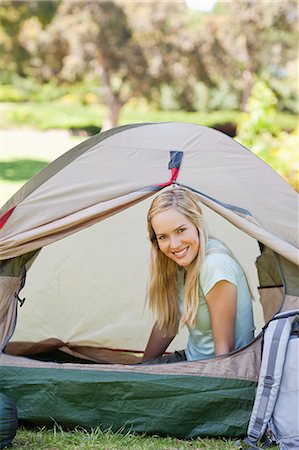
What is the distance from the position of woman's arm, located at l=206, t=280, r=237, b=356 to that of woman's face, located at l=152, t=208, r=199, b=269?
0.16m

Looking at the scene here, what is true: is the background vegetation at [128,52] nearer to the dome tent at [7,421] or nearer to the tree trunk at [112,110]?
the tree trunk at [112,110]

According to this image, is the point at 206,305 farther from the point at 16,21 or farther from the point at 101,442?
the point at 16,21

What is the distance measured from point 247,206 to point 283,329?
53cm

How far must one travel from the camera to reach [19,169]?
1066 cm

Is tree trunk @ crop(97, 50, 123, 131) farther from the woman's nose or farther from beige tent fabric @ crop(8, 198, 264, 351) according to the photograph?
the woman's nose

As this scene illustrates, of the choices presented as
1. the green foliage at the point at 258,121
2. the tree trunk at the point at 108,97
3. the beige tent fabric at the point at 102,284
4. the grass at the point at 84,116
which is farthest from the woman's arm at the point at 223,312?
the grass at the point at 84,116

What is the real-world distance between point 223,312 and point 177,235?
0.32 meters

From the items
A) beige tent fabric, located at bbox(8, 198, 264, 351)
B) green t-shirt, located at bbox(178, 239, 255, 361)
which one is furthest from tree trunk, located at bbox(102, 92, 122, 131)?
green t-shirt, located at bbox(178, 239, 255, 361)

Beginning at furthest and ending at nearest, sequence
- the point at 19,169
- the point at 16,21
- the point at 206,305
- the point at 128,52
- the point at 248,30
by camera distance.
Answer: the point at 248,30 < the point at 16,21 < the point at 128,52 < the point at 19,169 < the point at 206,305

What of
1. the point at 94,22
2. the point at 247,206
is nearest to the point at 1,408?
the point at 247,206

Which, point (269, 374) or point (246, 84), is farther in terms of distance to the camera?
point (246, 84)

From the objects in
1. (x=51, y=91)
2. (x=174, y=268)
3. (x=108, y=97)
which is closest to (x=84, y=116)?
(x=108, y=97)

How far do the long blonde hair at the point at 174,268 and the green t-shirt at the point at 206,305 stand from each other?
1.2 inches

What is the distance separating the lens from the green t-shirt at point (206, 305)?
8.49 feet
